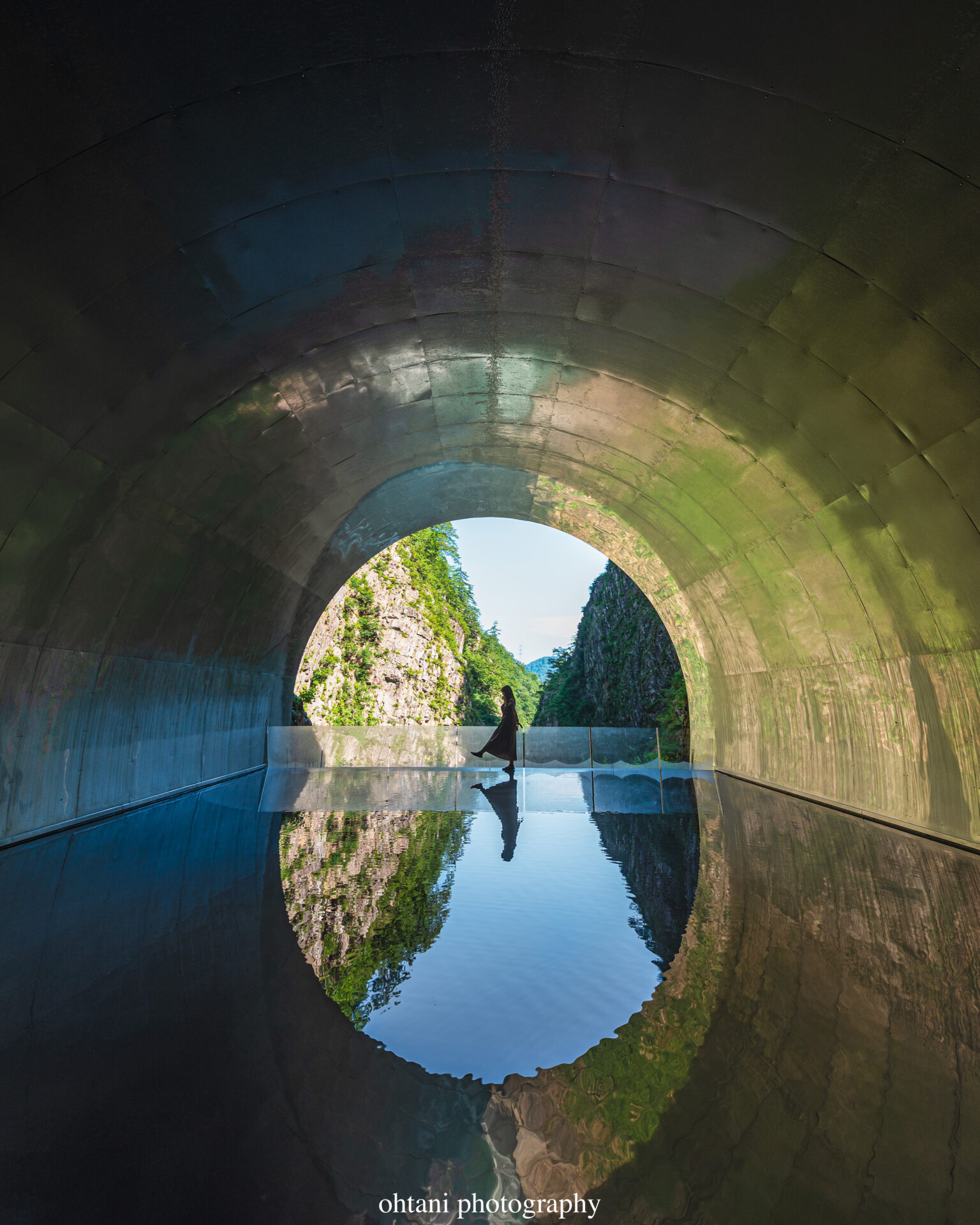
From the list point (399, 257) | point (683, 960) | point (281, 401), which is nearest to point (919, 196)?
point (399, 257)

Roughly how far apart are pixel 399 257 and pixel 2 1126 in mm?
6345

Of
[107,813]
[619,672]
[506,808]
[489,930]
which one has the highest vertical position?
[619,672]

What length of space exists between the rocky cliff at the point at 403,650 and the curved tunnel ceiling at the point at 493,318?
42.0ft

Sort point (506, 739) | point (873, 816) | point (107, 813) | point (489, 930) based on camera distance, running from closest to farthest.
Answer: point (489, 930), point (873, 816), point (107, 813), point (506, 739)

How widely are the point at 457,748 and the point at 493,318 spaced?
39.5 ft

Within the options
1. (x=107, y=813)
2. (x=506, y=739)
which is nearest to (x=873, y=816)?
(x=506, y=739)

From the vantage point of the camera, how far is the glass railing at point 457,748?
Answer: 17734 mm

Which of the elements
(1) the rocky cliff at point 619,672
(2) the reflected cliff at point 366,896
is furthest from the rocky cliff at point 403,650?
(2) the reflected cliff at point 366,896

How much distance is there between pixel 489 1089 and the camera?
9.22 ft

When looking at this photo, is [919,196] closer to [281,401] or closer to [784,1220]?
[784,1220]

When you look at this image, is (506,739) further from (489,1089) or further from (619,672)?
(619,672)

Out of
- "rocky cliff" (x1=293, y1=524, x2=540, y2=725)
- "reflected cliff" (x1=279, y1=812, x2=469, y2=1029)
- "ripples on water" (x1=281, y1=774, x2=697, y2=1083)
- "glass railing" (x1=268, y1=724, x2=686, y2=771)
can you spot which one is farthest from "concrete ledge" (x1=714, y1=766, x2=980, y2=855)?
"rocky cliff" (x1=293, y1=524, x2=540, y2=725)

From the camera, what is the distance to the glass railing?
1773cm

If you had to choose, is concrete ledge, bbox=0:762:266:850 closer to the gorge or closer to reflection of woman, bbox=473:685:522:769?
reflection of woman, bbox=473:685:522:769
